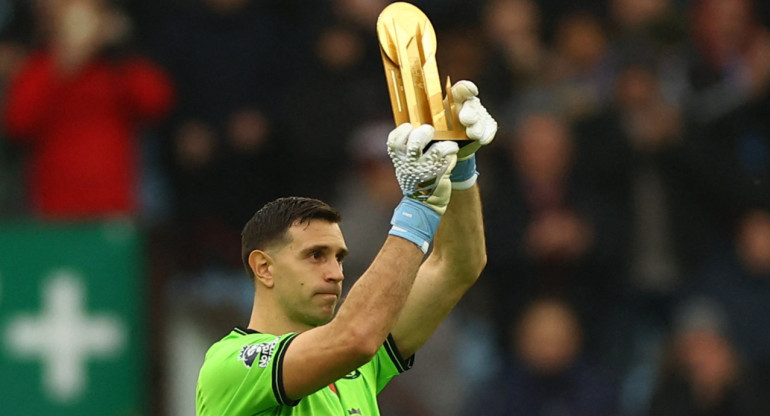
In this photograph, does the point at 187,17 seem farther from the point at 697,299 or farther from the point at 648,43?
the point at 697,299

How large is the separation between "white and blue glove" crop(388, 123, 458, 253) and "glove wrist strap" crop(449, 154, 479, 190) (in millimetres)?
348

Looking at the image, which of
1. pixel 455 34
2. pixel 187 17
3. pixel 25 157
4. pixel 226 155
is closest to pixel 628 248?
pixel 455 34

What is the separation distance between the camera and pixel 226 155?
9.29 m

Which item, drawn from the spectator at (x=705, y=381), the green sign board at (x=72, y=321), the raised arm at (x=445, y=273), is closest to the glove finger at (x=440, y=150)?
the raised arm at (x=445, y=273)

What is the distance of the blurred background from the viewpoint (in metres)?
8.48


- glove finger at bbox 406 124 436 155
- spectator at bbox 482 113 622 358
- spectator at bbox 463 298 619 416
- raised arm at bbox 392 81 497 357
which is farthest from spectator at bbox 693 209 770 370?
glove finger at bbox 406 124 436 155

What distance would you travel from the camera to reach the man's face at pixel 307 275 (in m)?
4.82

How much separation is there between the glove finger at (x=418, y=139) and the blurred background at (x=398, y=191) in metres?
4.40

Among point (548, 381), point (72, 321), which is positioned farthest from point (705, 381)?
point (72, 321)

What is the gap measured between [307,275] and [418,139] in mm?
782

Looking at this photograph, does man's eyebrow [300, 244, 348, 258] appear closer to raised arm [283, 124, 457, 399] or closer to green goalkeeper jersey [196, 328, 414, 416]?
green goalkeeper jersey [196, 328, 414, 416]

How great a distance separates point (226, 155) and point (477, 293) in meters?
1.91

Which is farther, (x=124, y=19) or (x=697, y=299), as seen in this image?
(x=124, y=19)

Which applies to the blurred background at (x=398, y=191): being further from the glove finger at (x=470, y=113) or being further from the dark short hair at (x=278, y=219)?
the glove finger at (x=470, y=113)
